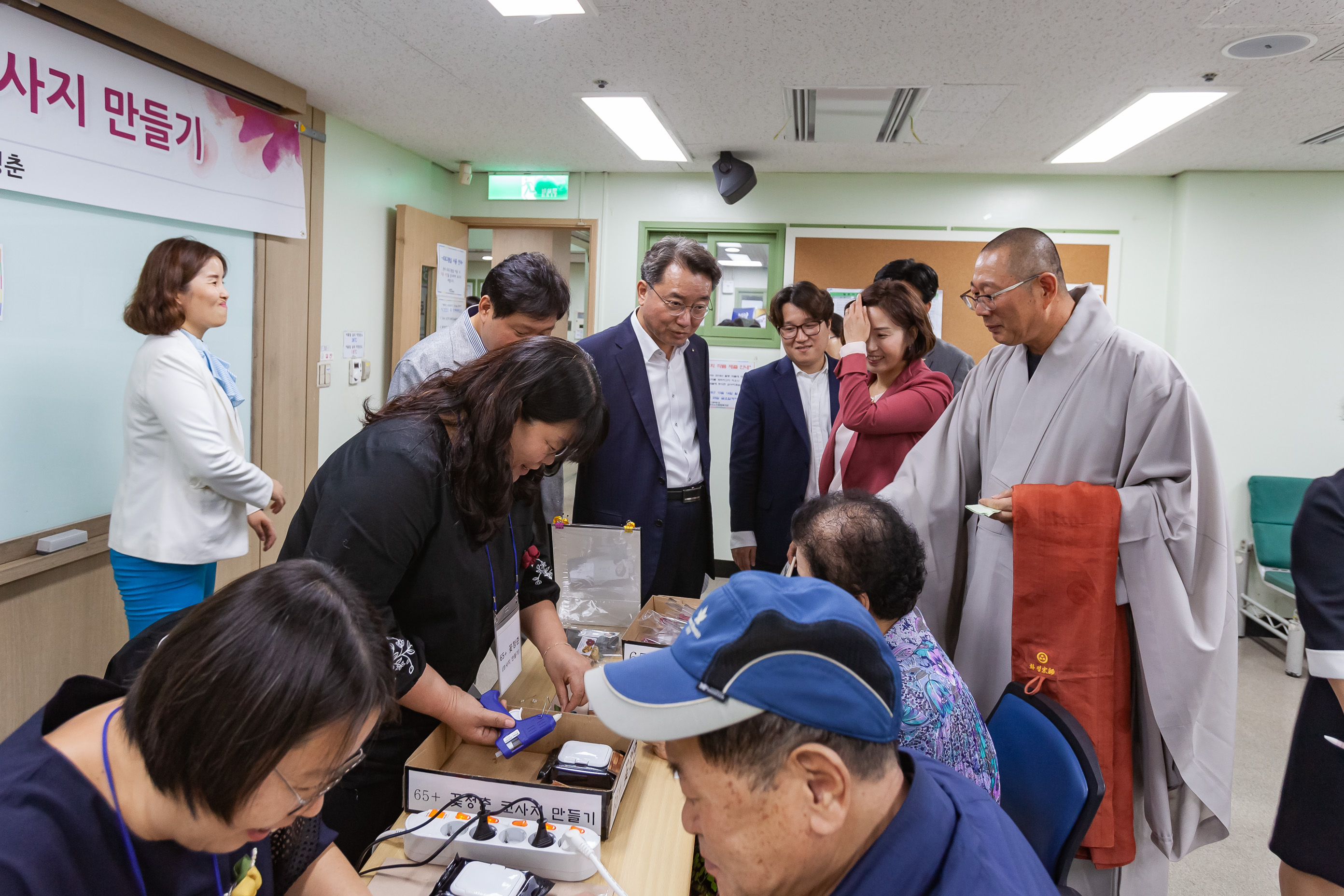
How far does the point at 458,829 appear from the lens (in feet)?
3.63

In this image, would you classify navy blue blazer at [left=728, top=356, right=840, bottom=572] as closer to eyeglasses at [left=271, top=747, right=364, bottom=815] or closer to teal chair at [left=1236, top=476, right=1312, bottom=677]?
eyeglasses at [left=271, top=747, right=364, bottom=815]

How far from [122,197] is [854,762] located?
3.15 metres

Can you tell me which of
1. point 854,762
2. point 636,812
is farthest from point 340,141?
point 854,762

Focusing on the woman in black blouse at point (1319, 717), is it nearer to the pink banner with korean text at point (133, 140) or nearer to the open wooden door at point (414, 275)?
the pink banner with korean text at point (133, 140)

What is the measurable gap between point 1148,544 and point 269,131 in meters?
3.70

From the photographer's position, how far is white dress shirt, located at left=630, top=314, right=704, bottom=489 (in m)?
2.61

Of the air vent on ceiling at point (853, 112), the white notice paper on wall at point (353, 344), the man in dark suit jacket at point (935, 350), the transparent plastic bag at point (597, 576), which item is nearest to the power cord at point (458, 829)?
the transparent plastic bag at point (597, 576)

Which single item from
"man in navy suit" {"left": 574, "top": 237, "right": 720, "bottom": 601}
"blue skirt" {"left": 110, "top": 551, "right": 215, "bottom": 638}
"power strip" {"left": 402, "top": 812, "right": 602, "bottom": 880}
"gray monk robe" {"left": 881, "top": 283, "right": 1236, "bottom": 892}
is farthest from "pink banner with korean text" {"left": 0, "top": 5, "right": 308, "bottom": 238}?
"gray monk robe" {"left": 881, "top": 283, "right": 1236, "bottom": 892}

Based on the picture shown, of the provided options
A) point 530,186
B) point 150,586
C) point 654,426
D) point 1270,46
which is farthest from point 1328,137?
point 150,586

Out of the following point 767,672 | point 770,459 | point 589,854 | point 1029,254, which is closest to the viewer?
point 767,672

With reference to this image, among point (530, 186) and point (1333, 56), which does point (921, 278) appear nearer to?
point (1333, 56)

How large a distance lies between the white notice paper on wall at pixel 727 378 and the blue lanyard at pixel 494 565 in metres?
3.53

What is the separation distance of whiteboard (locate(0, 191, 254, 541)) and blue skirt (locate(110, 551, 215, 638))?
43cm

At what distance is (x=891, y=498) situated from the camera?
2.02 meters
